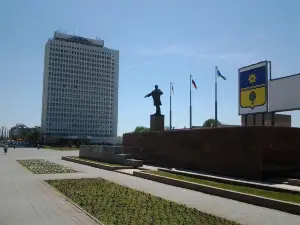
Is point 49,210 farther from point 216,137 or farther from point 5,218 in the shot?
point 216,137

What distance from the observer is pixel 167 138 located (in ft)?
76.8

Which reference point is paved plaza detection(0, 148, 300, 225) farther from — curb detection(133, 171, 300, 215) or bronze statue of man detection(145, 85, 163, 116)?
bronze statue of man detection(145, 85, 163, 116)

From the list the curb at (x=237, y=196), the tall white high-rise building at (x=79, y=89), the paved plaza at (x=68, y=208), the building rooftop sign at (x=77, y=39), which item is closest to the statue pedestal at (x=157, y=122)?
the curb at (x=237, y=196)

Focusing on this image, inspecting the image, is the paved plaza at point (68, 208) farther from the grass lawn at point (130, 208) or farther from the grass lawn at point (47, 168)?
the grass lawn at point (47, 168)

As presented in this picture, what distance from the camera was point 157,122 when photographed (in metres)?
27.3

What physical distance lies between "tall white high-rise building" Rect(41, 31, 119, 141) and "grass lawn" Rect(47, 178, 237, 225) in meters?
117

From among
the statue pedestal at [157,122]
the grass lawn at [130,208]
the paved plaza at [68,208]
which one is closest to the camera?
the grass lawn at [130,208]

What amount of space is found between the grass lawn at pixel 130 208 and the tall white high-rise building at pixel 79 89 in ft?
383

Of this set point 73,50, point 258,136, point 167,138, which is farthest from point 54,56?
point 258,136

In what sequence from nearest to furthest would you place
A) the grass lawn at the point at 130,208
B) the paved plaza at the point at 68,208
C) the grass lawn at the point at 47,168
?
the grass lawn at the point at 130,208
the paved plaza at the point at 68,208
the grass lawn at the point at 47,168

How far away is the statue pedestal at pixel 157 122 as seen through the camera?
27.2 metres

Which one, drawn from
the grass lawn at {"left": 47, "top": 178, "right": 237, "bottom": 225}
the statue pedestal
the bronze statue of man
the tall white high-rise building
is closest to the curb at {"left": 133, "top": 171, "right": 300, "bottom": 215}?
the grass lawn at {"left": 47, "top": 178, "right": 237, "bottom": 225}

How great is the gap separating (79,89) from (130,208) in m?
127

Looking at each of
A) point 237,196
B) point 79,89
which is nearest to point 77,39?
point 79,89
